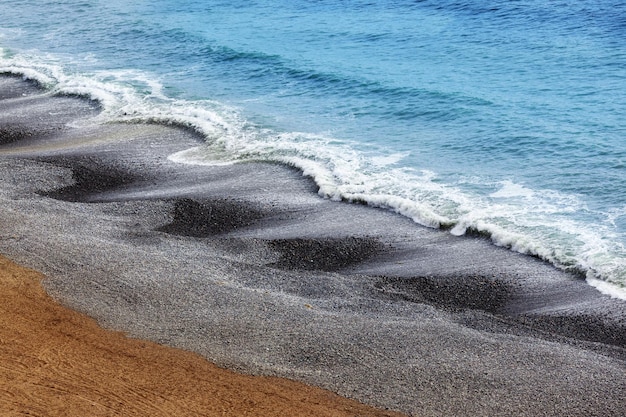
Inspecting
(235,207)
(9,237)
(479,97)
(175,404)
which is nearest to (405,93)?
(479,97)

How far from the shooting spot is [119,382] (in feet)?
28.5

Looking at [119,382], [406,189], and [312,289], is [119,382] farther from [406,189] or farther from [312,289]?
[406,189]

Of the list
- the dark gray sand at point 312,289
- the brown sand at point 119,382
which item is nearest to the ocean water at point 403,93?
Result: the dark gray sand at point 312,289

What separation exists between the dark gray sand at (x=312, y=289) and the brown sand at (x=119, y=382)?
29 cm

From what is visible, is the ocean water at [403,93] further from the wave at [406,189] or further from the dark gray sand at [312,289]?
the dark gray sand at [312,289]

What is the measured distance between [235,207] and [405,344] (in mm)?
6346

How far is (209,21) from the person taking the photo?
3450 centimetres

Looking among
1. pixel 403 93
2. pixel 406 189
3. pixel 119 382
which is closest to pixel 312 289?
pixel 119 382

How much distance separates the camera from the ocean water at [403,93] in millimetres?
15312

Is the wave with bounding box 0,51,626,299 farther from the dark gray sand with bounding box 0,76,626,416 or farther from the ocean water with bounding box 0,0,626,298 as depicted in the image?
the dark gray sand with bounding box 0,76,626,416

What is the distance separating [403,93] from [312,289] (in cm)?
1250

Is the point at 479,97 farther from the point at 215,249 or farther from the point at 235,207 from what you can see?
the point at 215,249

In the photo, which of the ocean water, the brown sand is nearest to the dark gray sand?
the brown sand

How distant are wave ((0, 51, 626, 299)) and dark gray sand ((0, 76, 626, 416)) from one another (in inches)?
14.0
